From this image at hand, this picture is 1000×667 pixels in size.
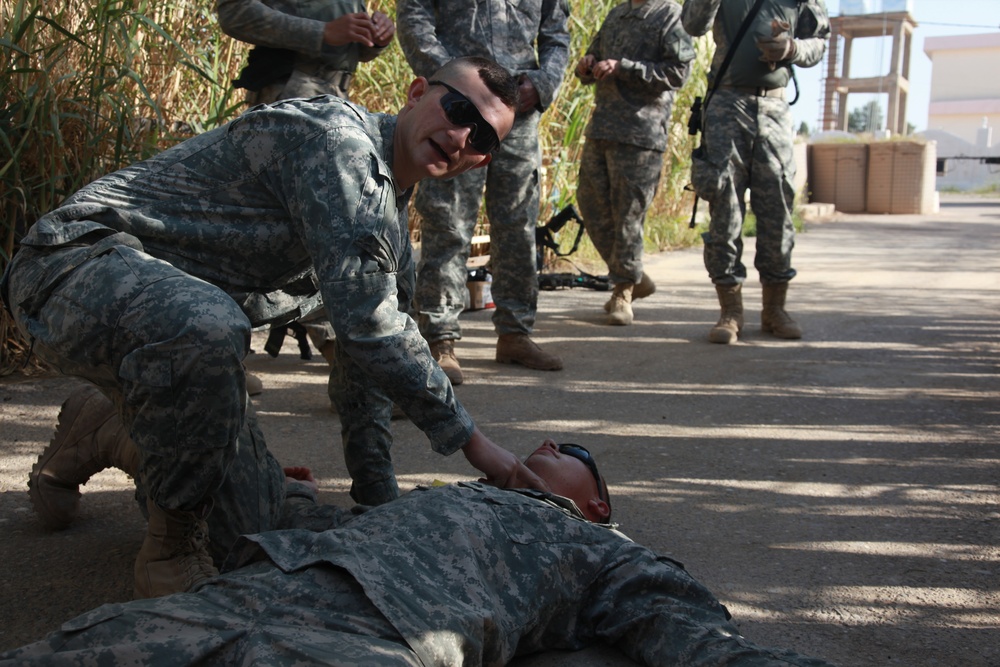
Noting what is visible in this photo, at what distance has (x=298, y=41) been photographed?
415 cm

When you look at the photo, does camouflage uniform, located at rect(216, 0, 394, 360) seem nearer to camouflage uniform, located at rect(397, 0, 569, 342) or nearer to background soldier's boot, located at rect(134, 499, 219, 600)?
camouflage uniform, located at rect(397, 0, 569, 342)

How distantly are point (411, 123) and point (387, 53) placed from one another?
5139 mm

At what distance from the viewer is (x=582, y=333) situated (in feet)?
19.6

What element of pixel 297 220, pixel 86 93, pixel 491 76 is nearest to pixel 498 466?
pixel 297 220

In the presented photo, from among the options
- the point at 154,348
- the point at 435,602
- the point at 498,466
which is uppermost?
the point at 154,348

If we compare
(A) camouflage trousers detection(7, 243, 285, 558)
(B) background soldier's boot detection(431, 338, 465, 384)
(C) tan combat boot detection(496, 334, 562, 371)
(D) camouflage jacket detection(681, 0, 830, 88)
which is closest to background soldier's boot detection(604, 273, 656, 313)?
(D) camouflage jacket detection(681, 0, 830, 88)

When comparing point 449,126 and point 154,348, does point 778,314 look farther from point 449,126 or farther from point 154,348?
point 154,348

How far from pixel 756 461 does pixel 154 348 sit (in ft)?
7.36

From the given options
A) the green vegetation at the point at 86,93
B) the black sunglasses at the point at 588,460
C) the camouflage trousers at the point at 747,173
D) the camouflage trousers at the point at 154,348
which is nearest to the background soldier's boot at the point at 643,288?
the camouflage trousers at the point at 747,173

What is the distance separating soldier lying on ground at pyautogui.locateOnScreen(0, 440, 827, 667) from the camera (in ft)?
5.42

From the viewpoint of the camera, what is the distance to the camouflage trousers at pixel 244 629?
5.29ft

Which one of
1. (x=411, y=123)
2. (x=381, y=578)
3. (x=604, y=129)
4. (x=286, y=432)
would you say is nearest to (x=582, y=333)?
(x=604, y=129)

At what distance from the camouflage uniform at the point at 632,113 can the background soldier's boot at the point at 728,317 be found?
67cm

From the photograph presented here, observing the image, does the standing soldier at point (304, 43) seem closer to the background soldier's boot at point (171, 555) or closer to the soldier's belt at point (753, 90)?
the background soldier's boot at point (171, 555)
